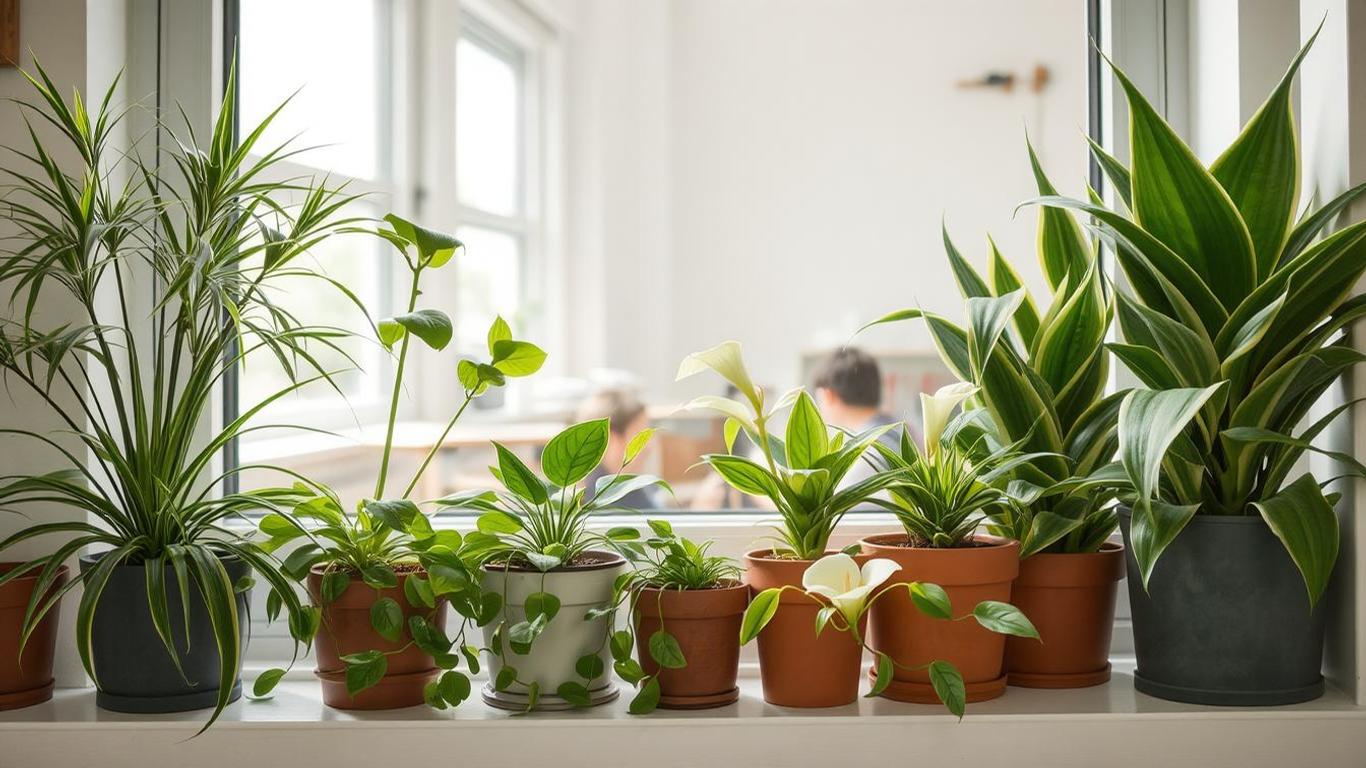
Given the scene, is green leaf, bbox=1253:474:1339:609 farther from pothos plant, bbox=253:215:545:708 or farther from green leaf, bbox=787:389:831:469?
pothos plant, bbox=253:215:545:708

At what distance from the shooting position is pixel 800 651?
3.71ft

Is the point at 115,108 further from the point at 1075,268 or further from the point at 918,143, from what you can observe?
the point at 918,143

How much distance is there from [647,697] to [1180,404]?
608mm

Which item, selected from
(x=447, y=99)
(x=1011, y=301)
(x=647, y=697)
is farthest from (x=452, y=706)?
(x=447, y=99)

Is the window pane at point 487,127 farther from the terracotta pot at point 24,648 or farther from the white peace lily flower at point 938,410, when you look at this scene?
the white peace lily flower at point 938,410

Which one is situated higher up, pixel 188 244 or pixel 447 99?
pixel 447 99

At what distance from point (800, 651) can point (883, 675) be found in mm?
95

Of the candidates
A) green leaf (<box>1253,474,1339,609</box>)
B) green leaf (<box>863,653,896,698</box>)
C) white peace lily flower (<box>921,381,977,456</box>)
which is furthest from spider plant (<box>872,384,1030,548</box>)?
green leaf (<box>1253,474,1339,609</box>)

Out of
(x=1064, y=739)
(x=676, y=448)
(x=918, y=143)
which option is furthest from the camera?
(x=918, y=143)

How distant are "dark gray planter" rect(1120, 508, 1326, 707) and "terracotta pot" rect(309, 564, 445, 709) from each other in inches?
31.1

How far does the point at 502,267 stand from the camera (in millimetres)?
3986

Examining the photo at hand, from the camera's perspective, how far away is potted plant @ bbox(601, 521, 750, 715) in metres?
1.12

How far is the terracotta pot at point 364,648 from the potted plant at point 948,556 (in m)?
0.52

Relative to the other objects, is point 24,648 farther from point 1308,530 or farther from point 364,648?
point 1308,530
